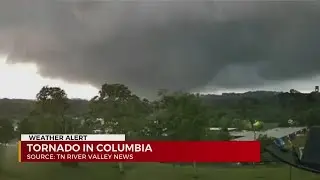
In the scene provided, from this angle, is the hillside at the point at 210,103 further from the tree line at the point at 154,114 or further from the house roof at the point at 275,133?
the house roof at the point at 275,133

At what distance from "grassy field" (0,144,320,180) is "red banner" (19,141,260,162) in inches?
2.0

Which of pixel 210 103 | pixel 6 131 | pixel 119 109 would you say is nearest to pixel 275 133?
pixel 210 103

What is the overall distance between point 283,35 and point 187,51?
2.26ft

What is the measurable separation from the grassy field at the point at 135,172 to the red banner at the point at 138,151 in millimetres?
51

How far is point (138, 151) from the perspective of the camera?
20.4 ft

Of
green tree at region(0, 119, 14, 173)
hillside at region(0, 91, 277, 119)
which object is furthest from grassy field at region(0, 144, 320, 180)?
hillside at region(0, 91, 277, 119)

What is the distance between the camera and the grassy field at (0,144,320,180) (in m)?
6.22

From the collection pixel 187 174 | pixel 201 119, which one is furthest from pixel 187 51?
pixel 187 174

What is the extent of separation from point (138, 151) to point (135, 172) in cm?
17

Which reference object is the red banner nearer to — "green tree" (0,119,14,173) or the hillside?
"green tree" (0,119,14,173)

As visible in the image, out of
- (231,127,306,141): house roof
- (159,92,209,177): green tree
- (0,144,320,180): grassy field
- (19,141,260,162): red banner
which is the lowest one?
(0,144,320,180): grassy field

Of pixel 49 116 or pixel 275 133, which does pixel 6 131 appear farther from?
pixel 275 133

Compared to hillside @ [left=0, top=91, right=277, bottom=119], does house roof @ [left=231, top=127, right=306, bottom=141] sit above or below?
below

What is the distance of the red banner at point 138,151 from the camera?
20.4ft
